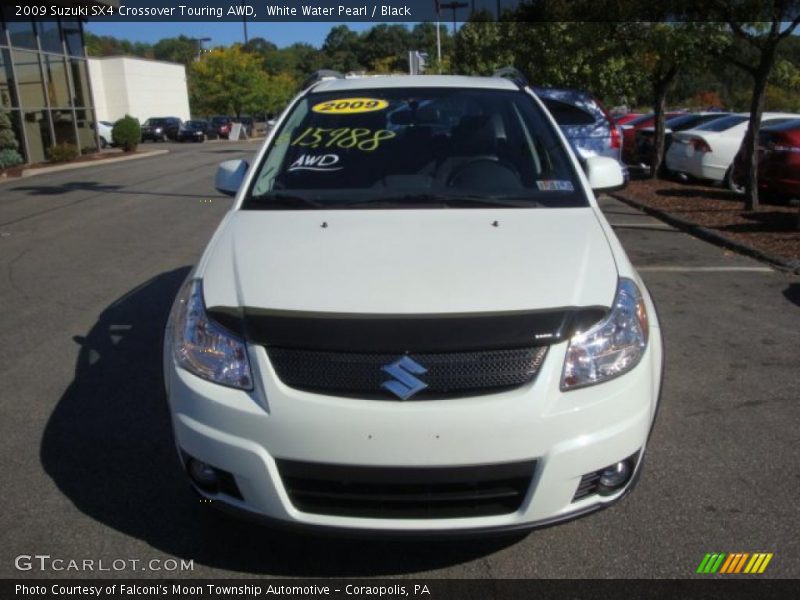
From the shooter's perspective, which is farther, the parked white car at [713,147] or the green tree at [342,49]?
the green tree at [342,49]

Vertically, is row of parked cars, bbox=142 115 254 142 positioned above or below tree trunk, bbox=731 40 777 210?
below

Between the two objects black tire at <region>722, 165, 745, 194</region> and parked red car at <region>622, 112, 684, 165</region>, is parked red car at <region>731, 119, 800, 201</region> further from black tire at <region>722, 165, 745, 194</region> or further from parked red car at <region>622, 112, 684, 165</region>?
parked red car at <region>622, 112, 684, 165</region>

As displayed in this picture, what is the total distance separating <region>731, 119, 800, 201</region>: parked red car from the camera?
10.5 m

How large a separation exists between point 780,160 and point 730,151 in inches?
90.9

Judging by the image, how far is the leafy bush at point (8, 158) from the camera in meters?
20.4

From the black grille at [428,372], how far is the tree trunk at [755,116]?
8783 mm

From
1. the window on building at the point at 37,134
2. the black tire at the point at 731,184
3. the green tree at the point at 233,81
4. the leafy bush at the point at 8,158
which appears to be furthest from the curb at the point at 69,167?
the green tree at the point at 233,81

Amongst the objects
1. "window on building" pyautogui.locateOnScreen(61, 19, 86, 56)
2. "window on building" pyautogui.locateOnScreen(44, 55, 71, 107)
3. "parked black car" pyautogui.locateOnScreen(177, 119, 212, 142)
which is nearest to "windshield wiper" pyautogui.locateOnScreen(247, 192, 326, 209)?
"window on building" pyautogui.locateOnScreen(44, 55, 71, 107)

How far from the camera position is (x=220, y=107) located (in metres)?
60.8

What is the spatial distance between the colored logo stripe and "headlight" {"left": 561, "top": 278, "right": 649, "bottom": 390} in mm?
830

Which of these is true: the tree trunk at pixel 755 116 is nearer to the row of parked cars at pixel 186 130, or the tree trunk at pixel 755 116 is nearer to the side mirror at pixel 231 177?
the side mirror at pixel 231 177

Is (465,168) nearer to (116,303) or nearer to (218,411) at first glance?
(218,411)

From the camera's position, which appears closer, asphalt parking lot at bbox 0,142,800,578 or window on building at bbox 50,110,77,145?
asphalt parking lot at bbox 0,142,800,578

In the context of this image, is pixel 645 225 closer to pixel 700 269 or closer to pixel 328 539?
pixel 700 269
